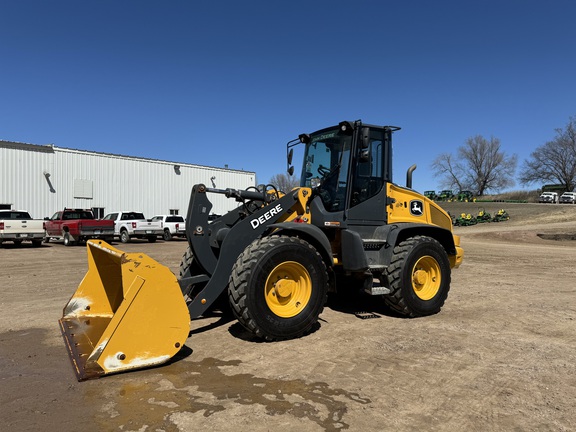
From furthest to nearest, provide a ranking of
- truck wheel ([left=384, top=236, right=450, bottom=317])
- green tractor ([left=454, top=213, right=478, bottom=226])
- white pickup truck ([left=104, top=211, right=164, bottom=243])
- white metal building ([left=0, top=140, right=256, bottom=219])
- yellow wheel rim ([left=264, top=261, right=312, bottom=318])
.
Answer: green tractor ([left=454, top=213, right=478, bottom=226])
white metal building ([left=0, top=140, right=256, bottom=219])
white pickup truck ([left=104, top=211, right=164, bottom=243])
truck wheel ([left=384, top=236, right=450, bottom=317])
yellow wheel rim ([left=264, top=261, right=312, bottom=318])

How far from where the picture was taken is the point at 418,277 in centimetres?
662

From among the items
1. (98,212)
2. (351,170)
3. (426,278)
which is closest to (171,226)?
(98,212)

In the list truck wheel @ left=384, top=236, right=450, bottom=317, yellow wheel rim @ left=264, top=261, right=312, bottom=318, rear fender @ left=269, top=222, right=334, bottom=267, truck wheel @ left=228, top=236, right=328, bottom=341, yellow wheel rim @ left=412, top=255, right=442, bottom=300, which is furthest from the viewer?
yellow wheel rim @ left=412, top=255, right=442, bottom=300

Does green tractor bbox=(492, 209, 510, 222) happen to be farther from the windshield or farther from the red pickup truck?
the windshield

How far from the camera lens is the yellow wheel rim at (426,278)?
21.8 feet

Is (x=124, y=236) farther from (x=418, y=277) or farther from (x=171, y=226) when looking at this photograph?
(x=418, y=277)

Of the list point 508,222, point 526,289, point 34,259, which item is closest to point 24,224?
point 34,259

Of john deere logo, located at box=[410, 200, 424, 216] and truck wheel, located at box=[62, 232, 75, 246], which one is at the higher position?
john deere logo, located at box=[410, 200, 424, 216]

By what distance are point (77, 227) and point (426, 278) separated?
1888cm

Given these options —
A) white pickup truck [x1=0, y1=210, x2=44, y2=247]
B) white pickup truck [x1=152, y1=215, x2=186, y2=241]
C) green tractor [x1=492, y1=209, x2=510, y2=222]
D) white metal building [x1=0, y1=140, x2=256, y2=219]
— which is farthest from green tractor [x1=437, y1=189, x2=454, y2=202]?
white pickup truck [x1=0, y1=210, x2=44, y2=247]

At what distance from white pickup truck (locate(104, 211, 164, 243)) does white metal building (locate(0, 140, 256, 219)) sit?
6.03 meters

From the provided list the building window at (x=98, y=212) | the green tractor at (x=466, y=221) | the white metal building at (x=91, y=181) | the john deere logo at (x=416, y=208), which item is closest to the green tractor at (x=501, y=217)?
the green tractor at (x=466, y=221)

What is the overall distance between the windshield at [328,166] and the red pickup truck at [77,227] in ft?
56.0

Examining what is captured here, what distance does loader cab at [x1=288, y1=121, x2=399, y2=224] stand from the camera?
636 centimetres
